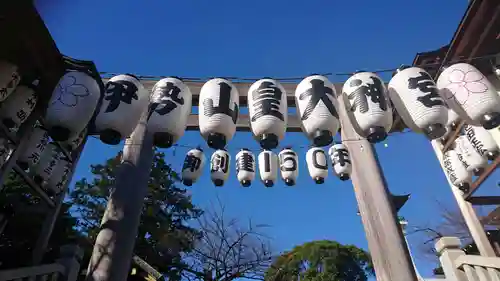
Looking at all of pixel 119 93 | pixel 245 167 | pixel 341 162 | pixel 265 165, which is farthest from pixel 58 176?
pixel 341 162

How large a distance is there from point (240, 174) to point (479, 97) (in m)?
3.76

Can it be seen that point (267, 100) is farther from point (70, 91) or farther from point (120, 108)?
point (70, 91)

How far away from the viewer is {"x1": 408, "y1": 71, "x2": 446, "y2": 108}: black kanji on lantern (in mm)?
3277

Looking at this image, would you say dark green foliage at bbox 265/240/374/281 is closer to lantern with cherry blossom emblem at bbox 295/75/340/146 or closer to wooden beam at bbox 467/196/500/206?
wooden beam at bbox 467/196/500/206

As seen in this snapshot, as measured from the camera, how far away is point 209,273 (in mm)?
9820

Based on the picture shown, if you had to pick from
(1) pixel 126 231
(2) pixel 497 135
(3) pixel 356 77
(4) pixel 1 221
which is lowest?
(1) pixel 126 231

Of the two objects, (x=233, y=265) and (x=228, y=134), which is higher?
(x=233, y=265)

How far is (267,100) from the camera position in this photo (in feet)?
12.1

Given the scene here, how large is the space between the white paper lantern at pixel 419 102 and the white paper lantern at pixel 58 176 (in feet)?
16.8

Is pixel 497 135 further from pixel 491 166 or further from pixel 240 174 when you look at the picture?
pixel 240 174

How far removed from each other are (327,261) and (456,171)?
15.5 metres

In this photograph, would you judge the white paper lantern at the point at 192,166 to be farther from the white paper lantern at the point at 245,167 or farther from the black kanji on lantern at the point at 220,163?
the white paper lantern at the point at 245,167

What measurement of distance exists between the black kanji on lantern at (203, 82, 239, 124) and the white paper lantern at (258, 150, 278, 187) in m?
2.15

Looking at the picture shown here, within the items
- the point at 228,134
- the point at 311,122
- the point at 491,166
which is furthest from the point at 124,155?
the point at 491,166
